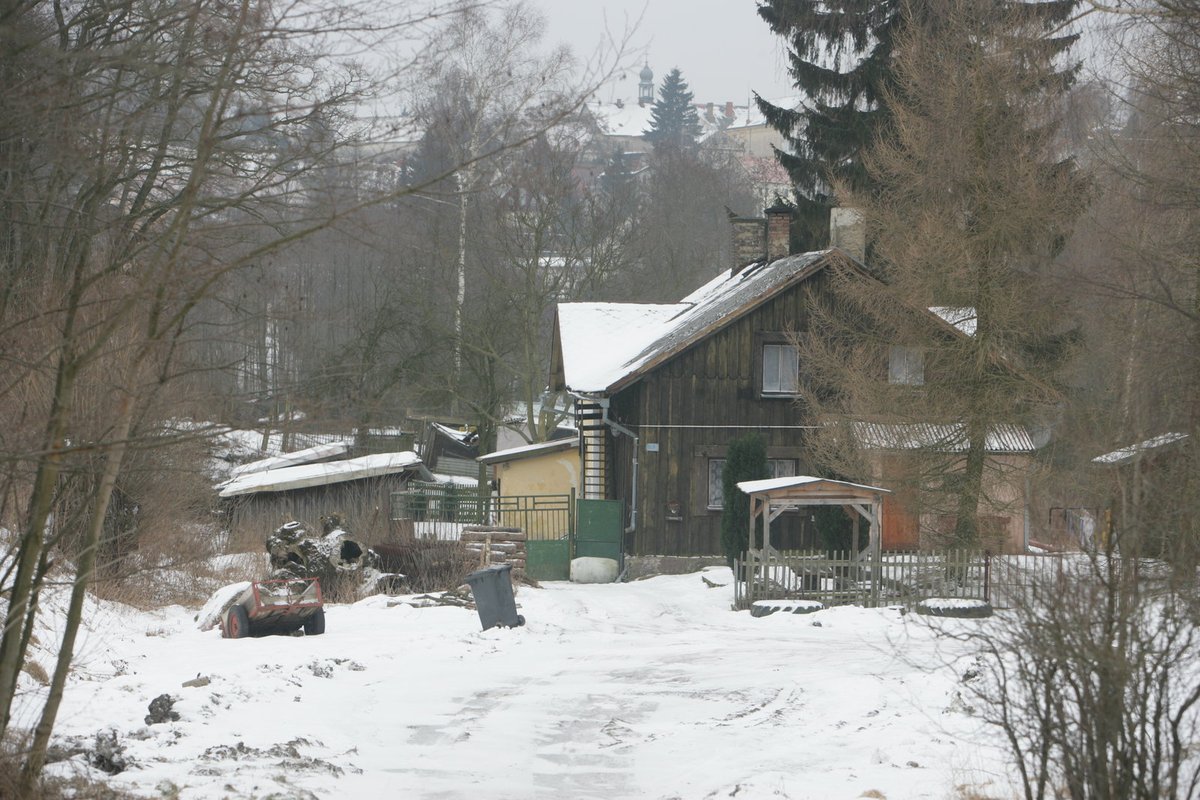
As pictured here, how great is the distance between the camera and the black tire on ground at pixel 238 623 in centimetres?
1666

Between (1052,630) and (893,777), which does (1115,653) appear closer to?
(1052,630)

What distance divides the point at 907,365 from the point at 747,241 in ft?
35.9

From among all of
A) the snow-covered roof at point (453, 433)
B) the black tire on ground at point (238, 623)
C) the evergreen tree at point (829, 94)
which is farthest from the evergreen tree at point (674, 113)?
the black tire on ground at point (238, 623)

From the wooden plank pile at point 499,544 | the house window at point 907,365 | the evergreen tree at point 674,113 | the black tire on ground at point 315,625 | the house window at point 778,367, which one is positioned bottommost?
the black tire on ground at point 315,625

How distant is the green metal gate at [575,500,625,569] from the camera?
28.6 meters

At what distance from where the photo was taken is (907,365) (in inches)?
946

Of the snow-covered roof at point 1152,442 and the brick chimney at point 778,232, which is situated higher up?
the brick chimney at point 778,232

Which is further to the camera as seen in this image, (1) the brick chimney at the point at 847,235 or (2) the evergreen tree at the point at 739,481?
(1) the brick chimney at the point at 847,235

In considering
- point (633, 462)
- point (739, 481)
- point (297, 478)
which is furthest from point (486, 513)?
point (739, 481)

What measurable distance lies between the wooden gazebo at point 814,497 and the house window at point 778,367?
21.3 feet

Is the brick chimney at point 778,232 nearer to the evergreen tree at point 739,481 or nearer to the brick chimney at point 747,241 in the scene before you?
the brick chimney at point 747,241

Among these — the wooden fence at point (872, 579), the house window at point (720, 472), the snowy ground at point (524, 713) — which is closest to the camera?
the snowy ground at point (524, 713)

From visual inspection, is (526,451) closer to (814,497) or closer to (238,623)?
(814,497)

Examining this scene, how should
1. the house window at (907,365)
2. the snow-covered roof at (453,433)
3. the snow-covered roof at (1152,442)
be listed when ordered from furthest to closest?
the snow-covered roof at (453,433) < the house window at (907,365) < the snow-covered roof at (1152,442)
